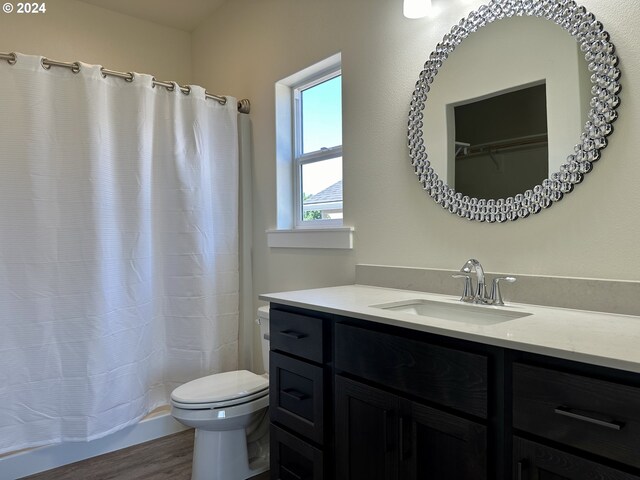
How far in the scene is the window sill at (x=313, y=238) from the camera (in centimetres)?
211

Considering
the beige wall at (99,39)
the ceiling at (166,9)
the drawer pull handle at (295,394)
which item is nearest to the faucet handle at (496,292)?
the drawer pull handle at (295,394)

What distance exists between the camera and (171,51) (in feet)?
10.8

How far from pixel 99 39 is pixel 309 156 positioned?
169 centimetres

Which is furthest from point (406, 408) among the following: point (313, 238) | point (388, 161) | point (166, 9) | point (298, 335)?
point (166, 9)

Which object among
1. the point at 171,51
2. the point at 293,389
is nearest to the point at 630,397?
the point at 293,389

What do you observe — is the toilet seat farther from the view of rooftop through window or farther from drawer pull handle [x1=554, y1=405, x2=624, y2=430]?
drawer pull handle [x1=554, y1=405, x2=624, y2=430]

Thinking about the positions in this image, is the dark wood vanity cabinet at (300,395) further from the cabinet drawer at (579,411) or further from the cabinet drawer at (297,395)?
the cabinet drawer at (579,411)

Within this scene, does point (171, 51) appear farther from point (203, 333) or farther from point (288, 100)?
point (203, 333)

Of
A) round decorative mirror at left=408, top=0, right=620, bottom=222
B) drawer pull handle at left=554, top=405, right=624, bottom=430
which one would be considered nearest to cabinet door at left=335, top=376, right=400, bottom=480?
drawer pull handle at left=554, top=405, right=624, bottom=430

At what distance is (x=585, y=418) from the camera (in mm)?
874

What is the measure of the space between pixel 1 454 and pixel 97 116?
5.20 ft

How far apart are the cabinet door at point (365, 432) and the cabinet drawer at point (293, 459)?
9 cm

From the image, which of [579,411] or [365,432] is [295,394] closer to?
[365,432]

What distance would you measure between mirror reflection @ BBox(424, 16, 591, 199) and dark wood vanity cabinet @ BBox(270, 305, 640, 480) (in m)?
0.67
